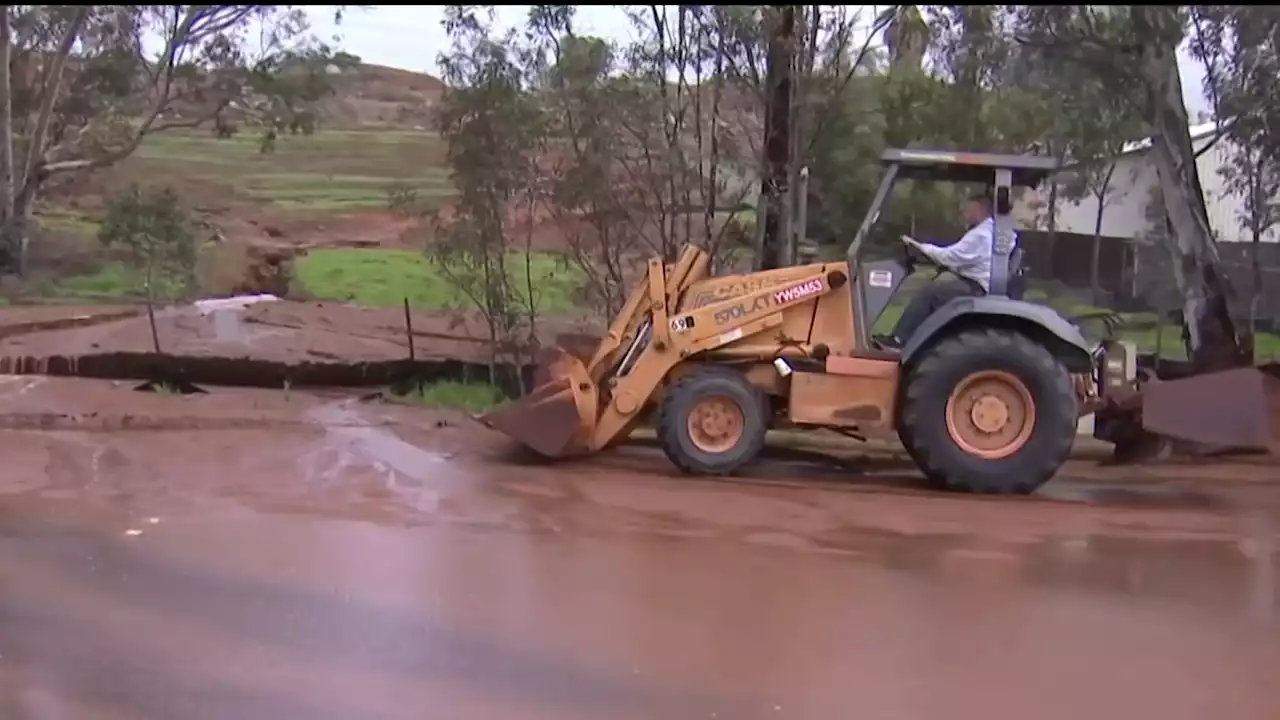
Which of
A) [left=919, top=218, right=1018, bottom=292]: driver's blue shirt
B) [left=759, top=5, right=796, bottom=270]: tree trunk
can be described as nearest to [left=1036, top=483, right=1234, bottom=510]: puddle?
[left=919, top=218, right=1018, bottom=292]: driver's blue shirt

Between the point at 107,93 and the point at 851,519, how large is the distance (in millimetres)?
24649

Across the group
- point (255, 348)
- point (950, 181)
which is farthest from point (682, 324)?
point (255, 348)

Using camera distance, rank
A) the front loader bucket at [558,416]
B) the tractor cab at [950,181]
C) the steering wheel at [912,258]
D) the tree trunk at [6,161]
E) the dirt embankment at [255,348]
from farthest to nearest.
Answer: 1. the tree trunk at [6,161]
2. the dirt embankment at [255,348]
3. the front loader bucket at [558,416]
4. the steering wheel at [912,258]
5. the tractor cab at [950,181]

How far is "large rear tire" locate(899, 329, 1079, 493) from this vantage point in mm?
10148

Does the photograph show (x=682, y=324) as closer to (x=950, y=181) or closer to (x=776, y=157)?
(x=950, y=181)

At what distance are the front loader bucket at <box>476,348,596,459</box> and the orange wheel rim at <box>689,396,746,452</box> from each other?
0.80 metres

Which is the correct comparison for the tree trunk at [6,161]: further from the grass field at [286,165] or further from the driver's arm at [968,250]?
the driver's arm at [968,250]

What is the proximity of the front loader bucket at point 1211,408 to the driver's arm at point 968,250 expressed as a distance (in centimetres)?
174

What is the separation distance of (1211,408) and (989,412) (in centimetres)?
184

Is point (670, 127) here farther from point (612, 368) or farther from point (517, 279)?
point (612, 368)

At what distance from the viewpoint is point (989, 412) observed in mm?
10273

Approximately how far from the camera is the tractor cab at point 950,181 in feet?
33.4

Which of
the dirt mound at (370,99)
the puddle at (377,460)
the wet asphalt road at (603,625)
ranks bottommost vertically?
the wet asphalt road at (603,625)

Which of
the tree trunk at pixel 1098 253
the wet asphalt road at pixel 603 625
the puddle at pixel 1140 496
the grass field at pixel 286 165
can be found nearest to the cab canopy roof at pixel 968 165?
the puddle at pixel 1140 496
